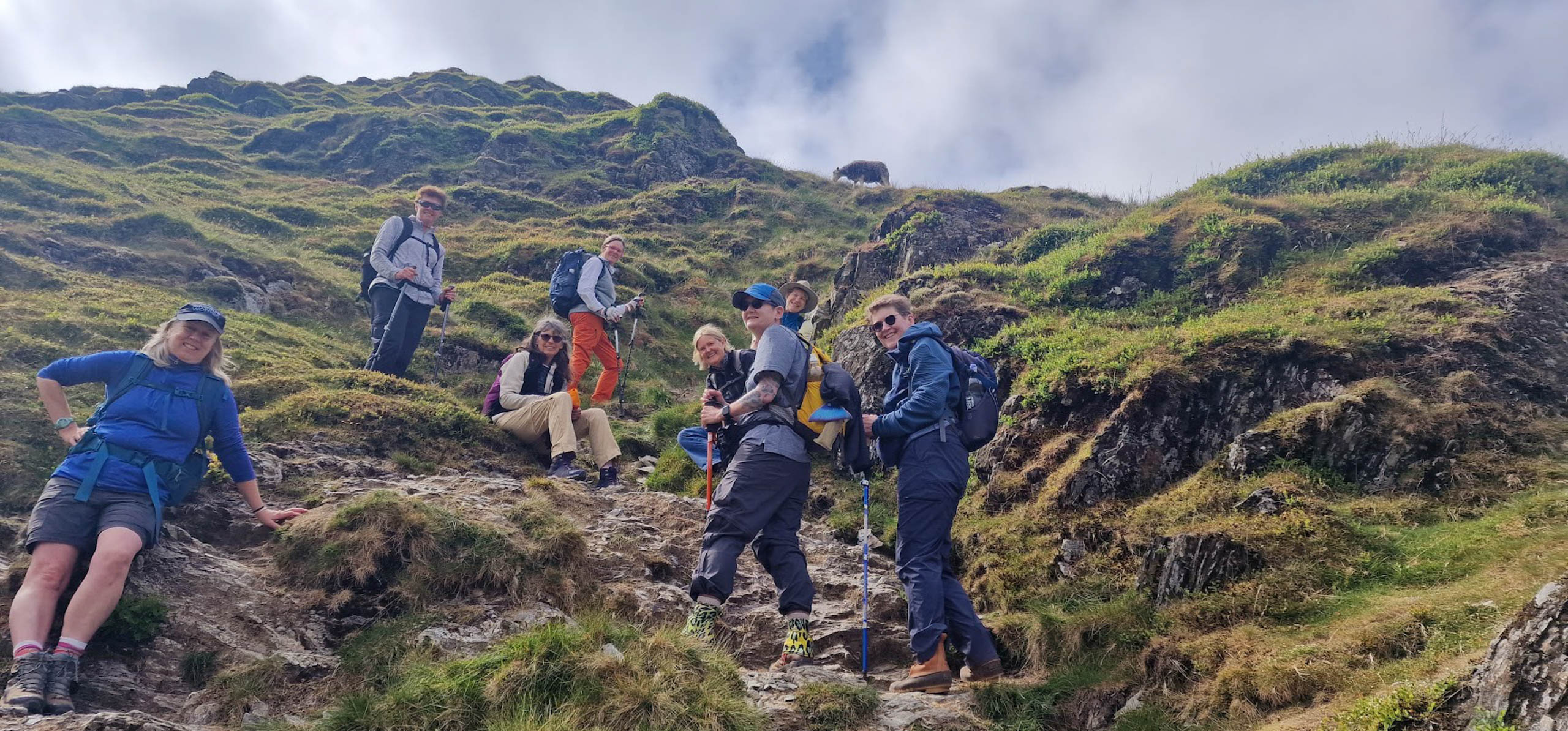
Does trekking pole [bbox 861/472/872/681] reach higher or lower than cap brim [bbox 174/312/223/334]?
lower

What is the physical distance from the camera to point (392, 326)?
1178cm

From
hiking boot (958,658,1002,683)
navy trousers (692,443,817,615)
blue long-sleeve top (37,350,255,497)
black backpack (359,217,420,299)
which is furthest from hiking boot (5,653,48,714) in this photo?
black backpack (359,217,420,299)

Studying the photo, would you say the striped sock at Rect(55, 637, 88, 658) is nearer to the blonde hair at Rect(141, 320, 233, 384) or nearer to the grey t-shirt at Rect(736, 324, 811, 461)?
the blonde hair at Rect(141, 320, 233, 384)

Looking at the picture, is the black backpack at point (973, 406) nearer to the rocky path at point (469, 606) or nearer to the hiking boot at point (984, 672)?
the hiking boot at point (984, 672)

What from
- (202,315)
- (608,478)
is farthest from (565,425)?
(202,315)

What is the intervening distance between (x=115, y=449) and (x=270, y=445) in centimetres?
332

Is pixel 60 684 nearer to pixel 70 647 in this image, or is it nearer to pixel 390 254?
pixel 70 647

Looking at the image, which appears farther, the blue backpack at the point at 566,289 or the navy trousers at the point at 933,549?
the blue backpack at the point at 566,289

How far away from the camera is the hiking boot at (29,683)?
4.00m

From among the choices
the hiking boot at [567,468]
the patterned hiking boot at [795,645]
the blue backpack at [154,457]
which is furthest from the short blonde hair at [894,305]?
the blue backpack at [154,457]

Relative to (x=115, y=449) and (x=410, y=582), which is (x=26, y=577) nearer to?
Result: (x=115, y=449)

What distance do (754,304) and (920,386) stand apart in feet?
5.27

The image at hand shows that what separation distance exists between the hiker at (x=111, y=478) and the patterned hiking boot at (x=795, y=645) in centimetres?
423

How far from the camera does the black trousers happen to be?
11.7 meters
